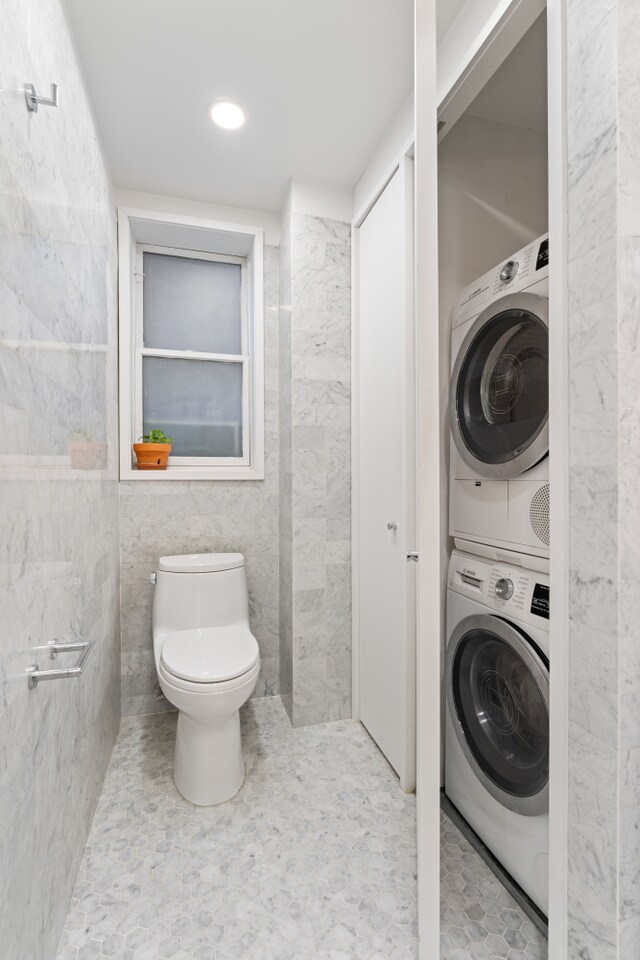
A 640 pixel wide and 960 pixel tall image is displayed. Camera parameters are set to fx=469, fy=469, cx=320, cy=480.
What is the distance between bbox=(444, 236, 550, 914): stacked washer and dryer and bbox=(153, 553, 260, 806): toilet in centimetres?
73

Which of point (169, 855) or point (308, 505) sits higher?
point (308, 505)

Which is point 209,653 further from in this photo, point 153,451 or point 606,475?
point 606,475

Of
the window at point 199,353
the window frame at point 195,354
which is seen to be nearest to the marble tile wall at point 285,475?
the window at point 199,353

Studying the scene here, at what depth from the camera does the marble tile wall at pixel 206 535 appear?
2174mm

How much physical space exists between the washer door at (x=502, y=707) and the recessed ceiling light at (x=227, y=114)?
1896mm

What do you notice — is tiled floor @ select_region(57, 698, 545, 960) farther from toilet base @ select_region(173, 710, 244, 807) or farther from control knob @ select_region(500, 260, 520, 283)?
control knob @ select_region(500, 260, 520, 283)

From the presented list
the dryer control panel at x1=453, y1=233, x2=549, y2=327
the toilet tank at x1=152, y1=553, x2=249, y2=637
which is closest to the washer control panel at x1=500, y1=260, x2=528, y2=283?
the dryer control panel at x1=453, y1=233, x2=549, y2=327

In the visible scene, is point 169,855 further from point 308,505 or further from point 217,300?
point 217,300

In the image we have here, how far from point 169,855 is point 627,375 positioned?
68.9 inches

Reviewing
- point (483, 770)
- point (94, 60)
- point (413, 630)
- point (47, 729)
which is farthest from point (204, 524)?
point (94, 60)

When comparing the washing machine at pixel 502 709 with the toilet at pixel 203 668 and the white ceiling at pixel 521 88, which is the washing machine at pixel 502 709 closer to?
the toilet at pixel 203 668

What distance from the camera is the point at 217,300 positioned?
2.46 metres

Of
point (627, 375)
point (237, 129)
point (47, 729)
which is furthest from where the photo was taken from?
point (237, 129)

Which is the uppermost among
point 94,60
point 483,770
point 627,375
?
point 94,60
